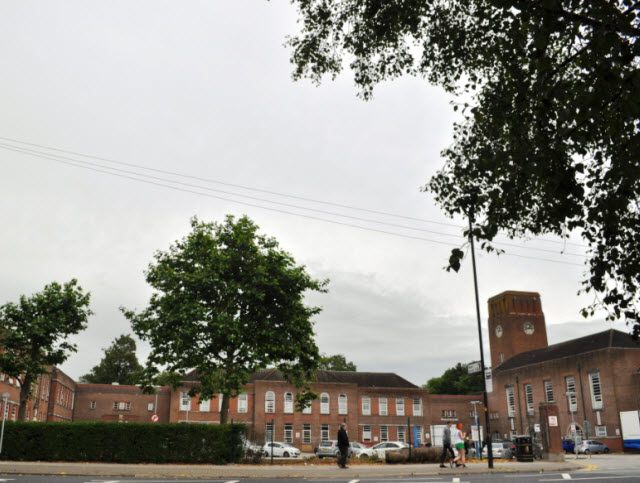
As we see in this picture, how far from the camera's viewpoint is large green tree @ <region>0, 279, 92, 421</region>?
28547 millimetres

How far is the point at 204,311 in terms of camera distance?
24828 mm

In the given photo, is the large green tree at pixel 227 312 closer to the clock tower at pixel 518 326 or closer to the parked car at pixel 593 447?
the parked car at pixel 593 447

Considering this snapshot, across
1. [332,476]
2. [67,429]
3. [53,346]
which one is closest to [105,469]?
[67,429]

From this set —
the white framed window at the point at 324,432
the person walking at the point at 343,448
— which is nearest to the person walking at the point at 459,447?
the person walking at the point at 343,448

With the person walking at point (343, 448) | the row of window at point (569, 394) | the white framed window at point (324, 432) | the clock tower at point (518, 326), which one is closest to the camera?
the person walking at point (343, 448)

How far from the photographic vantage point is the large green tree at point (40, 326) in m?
28.5

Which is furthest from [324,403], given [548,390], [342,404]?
[548,390]

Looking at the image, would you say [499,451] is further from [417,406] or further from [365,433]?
[417,406]

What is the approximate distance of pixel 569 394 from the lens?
5956 centimetres

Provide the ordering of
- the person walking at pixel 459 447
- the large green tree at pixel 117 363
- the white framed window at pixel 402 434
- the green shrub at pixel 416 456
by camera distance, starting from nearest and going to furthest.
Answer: the person walking at pixel 459 447, the green shrub at pixel 416 456, the white framed window at pixel 402 434, the large green tree at pixel 117 363

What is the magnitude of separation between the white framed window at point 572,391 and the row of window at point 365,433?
18.0 m

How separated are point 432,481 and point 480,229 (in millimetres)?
10018

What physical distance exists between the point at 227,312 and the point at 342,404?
148 ft

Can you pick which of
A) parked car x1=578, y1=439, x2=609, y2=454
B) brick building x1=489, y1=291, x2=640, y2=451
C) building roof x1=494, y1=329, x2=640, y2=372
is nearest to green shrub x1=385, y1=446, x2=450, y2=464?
brick building x1=489, y1=291, x2=640, y2=451
